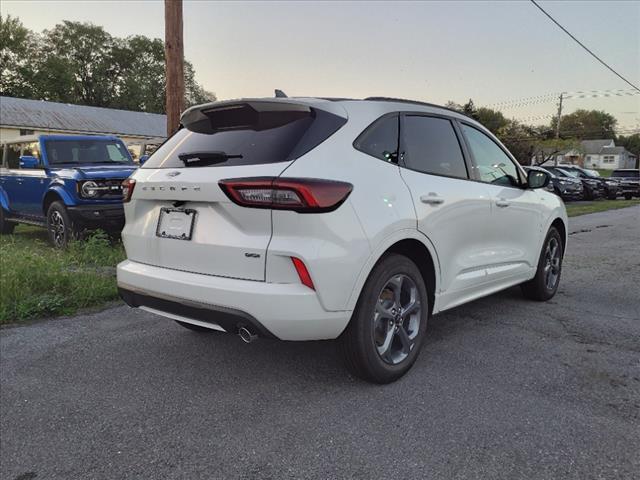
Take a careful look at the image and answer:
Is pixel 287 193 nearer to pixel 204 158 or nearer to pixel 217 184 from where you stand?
pixel 217 184

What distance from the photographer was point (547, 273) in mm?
5477

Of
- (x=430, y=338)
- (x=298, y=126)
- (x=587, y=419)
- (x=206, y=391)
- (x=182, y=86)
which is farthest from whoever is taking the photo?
(x=182, y=86)

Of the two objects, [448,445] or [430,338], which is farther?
[430,338]

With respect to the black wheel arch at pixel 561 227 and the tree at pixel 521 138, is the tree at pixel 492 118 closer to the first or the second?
the tree at pixel 521 138

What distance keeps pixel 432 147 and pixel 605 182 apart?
2663 centimetres

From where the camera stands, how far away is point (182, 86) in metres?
8.10

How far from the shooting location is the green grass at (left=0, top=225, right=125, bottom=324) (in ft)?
16.5

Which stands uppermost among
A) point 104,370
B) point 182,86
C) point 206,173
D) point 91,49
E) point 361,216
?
point 91,49

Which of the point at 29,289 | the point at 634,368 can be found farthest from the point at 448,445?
the point at 29,289

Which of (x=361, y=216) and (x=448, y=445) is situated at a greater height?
(x=361, y=216)

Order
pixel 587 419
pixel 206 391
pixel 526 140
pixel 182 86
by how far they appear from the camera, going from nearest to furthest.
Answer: pixel 587 419 → pixel 206 391 → pixel 182 86 → pixel 526 140

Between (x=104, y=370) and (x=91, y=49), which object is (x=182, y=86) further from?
(x=91, y=49)

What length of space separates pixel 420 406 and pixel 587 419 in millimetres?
891

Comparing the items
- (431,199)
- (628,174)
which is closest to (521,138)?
(628,174)
